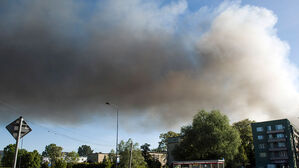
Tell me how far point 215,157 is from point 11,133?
64.7 meters

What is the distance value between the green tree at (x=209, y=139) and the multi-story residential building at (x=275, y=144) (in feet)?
88.0

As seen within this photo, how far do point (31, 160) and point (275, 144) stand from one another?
91041mm

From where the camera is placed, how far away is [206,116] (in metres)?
73.8

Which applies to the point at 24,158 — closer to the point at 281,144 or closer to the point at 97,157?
the point at 97,157

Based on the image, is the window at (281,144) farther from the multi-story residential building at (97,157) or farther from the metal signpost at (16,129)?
the metal signpost at (16,129)

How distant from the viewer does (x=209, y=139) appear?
225 feet

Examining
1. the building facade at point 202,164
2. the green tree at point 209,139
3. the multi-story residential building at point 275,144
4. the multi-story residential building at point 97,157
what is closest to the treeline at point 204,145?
the green tree at point 209,139

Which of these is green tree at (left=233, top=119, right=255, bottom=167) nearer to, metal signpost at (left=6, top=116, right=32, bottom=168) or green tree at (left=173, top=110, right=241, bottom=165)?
green tree at (left=173, top=110, right=241, bottom=165)

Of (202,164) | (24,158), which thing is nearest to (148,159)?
(202,164)

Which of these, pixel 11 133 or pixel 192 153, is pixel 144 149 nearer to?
pixel 192 153

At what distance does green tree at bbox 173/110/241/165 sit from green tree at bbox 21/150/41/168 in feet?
183

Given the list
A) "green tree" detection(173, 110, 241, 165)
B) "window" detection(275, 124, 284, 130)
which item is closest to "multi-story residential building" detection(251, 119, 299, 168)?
"window" detection(275, 124, 284, 130)

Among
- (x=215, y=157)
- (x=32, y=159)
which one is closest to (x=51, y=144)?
(x=32, y=159)

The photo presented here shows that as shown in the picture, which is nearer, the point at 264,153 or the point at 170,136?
the point at 264,153
